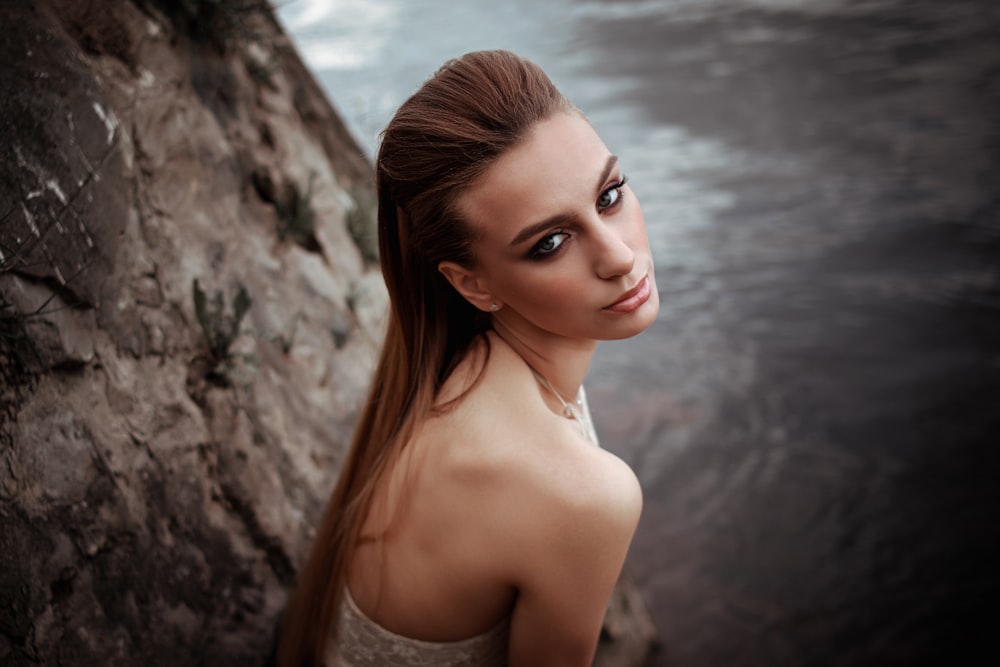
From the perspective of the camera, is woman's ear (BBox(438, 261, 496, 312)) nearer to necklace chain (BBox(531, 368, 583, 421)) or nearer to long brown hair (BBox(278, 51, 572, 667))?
long brown hair (BBox(278, 51, 572, 667))

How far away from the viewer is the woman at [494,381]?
5.44 ft

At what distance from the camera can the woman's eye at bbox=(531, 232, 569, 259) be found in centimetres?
172

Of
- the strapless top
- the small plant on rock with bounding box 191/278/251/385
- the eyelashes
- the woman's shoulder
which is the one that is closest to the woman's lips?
the eyelashes

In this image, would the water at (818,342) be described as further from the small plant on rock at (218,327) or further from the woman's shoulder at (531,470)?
the woman's shoulder at (531,470)

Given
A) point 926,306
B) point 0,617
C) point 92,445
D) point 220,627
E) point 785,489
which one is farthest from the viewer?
point 926,306

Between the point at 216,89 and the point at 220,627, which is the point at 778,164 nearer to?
the point at 216,89

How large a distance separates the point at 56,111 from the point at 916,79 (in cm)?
953

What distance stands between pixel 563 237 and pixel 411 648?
3.59 feet

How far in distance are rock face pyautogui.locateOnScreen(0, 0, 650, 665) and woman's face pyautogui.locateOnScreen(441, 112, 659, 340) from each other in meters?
0.96

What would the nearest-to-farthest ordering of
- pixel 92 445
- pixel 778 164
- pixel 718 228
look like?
pixel 92 445 → pixel 718 228 → pixel 778 164

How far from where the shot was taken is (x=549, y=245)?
172 cm

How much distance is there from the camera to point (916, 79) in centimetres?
893

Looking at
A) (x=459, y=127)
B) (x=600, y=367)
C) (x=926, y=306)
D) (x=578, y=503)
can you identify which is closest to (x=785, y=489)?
(x=600, y=367)

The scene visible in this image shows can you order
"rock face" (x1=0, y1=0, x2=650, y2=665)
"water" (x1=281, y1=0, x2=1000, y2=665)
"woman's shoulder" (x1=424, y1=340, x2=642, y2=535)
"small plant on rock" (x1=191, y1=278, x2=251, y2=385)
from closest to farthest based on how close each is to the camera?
"woman's shoulder" (x1=424, y1=340, x2=642, y2=535) → "rock face" (x1=0, y1=0, x2=650, y2=665) → "small plant on rock" (x1=191, y1=278, x2=251, y2=385) → "water" (x1=281, y1=0, x2=1000, y2=665)
